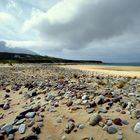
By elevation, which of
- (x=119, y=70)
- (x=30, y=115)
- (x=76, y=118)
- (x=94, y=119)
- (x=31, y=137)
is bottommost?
(x=119, y=70)

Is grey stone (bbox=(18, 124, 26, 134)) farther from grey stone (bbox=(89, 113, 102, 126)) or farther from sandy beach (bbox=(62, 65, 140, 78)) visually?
sandy beach (bbox=(62, 65, 140, 78))

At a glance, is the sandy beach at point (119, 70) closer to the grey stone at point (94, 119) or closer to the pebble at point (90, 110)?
the pebble at point (90, 110)

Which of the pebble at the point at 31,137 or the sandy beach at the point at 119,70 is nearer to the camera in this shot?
the pebble at the point at 31,137

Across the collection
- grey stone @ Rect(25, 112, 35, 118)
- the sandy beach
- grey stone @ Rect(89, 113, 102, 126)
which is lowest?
the sandy beach

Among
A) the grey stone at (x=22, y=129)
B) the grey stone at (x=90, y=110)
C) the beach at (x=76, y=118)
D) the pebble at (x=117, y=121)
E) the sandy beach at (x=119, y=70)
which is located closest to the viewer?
the beach at (x=76, y=118)

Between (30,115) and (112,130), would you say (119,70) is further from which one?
(112,130)

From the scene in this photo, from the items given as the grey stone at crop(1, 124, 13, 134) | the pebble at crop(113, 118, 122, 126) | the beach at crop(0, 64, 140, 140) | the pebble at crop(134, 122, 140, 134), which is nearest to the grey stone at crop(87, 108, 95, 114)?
the beach at crop(0, 64, 140, 140)

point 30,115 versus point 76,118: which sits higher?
point 76,118

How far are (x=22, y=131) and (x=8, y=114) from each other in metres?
2.06

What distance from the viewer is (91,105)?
7.38m

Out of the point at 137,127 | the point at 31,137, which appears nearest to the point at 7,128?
the point at 31,137

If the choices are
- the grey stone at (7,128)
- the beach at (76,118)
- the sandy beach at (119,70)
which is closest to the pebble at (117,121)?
the beach at (76,118)

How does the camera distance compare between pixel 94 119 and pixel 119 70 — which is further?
pixel 119 70

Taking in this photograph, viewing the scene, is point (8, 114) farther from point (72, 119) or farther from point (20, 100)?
point (72, 119)
